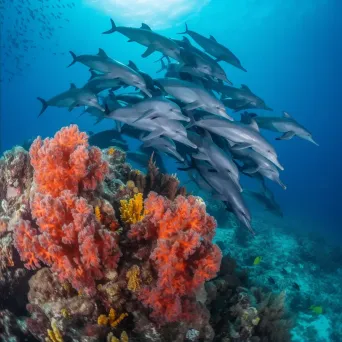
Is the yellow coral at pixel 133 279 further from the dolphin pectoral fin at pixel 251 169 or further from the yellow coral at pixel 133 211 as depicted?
the dolphin pectoral fin at pixel 251 169

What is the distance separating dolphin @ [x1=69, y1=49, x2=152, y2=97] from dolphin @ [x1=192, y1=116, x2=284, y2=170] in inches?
53.4

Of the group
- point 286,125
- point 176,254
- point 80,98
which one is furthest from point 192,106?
point 176,254

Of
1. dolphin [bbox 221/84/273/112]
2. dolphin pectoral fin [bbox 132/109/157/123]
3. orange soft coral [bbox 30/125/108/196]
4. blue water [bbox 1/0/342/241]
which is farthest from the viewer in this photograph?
blue water [bbox 1/0/342/241]

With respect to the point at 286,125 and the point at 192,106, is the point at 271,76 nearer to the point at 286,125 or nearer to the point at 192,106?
the point at 286,125

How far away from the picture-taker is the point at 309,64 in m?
82.7

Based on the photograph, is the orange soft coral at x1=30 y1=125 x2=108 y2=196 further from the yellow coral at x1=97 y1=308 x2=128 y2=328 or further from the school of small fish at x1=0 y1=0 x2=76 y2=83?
the school of small fish at x1=0 y1=0 x2=76 y2=83

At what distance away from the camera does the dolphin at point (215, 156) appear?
502 cm

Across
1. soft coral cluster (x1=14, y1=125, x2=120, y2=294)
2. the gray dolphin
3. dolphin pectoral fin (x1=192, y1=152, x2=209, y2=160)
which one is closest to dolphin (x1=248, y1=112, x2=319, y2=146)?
the gray dolphin

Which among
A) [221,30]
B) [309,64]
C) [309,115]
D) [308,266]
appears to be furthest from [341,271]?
[309,115]

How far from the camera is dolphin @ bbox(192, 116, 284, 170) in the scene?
5.06m

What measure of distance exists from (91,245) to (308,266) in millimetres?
15783

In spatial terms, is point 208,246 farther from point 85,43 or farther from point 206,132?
point 85,43

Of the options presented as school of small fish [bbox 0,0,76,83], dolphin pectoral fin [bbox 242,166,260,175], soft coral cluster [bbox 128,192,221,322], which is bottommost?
soft coral cluster [bbox 128,192,221,322]

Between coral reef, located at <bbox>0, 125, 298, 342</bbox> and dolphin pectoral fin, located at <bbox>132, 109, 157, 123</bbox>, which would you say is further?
dolphin pectoral fin, located at <bbox>132, 109, 157, 123</bbox>
